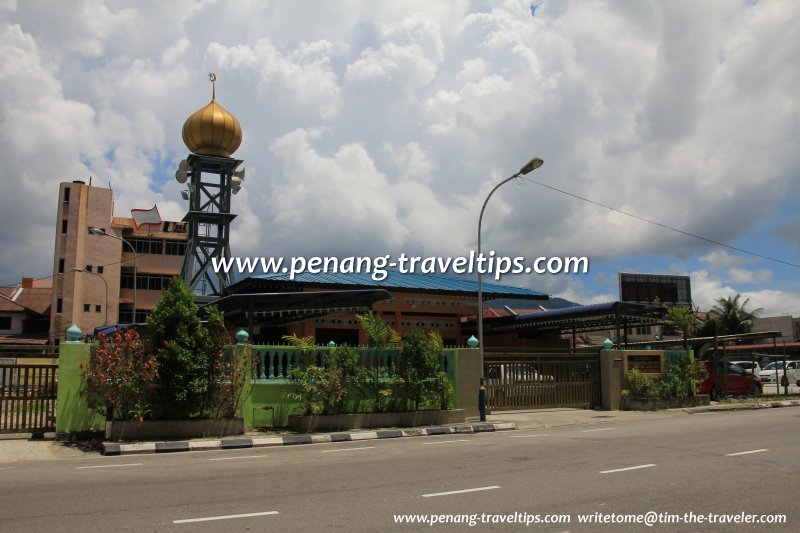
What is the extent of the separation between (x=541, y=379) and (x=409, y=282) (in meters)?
17.0

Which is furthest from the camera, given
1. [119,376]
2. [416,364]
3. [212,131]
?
[212,131]

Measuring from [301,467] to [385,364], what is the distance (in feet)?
25.2

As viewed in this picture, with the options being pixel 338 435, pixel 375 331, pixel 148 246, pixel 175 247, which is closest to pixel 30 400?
pixel 338 435

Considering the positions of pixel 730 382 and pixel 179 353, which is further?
pixel 730 382

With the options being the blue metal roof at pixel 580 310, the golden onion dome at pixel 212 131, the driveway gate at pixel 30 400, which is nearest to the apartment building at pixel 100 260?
the golden onion dome at pixel 212 131

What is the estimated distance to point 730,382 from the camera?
30.1m

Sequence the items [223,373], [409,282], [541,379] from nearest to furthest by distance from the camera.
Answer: [223,373] → [541,379] → [409,282]

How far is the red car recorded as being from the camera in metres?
28.5

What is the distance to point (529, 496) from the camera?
8.64m

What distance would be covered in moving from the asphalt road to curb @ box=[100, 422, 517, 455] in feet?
2.17

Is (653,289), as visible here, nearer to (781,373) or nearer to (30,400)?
(781,373)

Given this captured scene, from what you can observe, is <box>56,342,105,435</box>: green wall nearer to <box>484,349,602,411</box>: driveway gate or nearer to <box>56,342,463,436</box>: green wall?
<box>56,342,463,436</box>: green wall

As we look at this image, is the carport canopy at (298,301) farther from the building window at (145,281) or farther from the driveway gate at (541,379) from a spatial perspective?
the building window at (145,281)

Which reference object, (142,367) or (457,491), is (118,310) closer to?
(142,367)
